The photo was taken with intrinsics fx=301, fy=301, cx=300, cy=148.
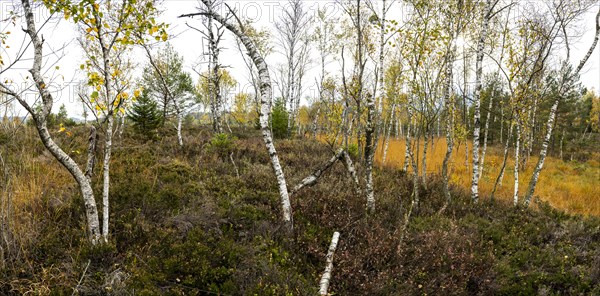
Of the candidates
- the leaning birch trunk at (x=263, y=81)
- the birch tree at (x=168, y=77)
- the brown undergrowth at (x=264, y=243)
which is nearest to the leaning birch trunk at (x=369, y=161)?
the brown undergrowth at (x=264, y=243)

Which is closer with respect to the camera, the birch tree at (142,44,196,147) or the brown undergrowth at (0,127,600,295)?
the brown undergrowth at (0,127,600,295)

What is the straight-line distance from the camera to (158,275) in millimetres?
3959

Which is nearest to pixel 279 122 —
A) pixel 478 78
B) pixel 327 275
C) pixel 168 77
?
pixel 168 77

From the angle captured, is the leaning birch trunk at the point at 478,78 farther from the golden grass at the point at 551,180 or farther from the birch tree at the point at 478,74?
the golden grass at the point at 551,180

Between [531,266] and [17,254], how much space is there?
26.3 feet

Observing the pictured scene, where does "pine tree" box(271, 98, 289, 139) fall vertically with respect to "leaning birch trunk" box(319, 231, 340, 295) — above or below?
above

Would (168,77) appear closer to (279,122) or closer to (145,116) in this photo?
(145,116)

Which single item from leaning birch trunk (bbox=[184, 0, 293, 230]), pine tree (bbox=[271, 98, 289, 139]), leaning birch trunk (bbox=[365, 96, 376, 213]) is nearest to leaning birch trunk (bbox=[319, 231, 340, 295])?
leaning birch trunk (bbox=[184, 0, 293, 230])

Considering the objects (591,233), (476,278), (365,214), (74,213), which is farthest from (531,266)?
(74,213)

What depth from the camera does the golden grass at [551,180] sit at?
10500 mm

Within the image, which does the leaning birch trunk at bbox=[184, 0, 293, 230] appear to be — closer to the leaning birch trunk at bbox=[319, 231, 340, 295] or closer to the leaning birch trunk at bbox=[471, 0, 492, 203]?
the leaning birch trunk at bbox=[319, 231, 340, 295]

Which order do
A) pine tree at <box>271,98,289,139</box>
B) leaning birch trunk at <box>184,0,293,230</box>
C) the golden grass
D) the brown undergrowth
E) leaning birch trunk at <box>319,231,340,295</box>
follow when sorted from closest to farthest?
the brown undergrowth < leaning birch trunk at <box>319,231,340,295</box> < leaning birch trunk at <box>184,0,293,230</box> < the golden grass < pine tree at <box>271,98,289,139</box>

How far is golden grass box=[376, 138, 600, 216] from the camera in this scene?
1050cm

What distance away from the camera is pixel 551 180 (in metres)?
14.3
